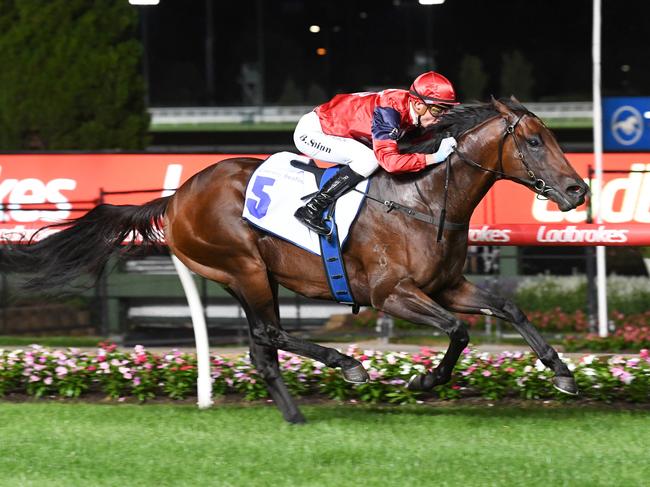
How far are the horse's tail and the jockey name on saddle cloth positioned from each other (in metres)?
0.79

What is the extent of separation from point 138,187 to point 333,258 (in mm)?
4860

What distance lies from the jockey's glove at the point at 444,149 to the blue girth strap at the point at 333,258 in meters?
0.55

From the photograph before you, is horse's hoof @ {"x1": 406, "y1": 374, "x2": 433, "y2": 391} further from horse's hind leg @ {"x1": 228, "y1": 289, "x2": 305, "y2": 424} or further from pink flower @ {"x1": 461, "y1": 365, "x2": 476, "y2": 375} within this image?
pink flower @ {"x1": 461, "y1": 365, "x2": 476, "y2": 375}

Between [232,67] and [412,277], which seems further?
[232,67]

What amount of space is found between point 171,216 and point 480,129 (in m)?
1.80

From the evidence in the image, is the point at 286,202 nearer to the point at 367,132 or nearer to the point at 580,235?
the point at 367,132

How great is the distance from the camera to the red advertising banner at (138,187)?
9.09 metres

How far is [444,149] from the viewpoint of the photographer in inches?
241

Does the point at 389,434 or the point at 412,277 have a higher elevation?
the point at 412,277

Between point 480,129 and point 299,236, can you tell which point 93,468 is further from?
point 480,129

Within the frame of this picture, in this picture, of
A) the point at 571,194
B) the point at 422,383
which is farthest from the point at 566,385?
the point at 571,194

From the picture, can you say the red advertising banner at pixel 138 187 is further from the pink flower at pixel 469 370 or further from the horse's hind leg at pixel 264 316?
the horse's hind leg at pixel 264 316

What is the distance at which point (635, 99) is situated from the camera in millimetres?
9594

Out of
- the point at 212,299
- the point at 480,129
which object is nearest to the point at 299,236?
the point at 480,129
